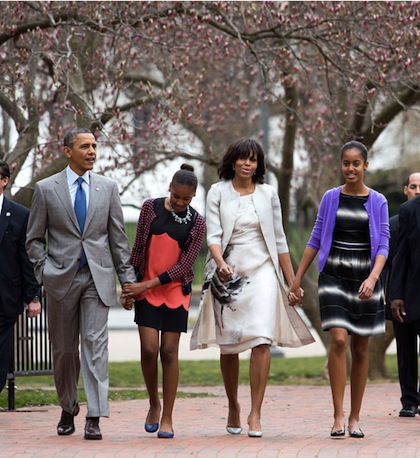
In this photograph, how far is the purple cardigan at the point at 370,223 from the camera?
27.3 ft

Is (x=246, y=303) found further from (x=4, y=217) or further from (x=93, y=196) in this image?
(x=4, y=217)

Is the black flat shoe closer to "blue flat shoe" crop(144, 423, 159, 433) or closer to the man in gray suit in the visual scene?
"blue flat shoe" crop(144, 423, 159, 433)

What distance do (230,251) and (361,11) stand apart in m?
6.34

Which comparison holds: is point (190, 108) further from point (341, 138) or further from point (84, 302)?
point (84, 302)

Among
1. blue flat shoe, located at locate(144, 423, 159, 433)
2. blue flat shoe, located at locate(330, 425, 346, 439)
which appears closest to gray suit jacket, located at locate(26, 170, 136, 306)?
blue flat shoe, located at locate(144, 423, 159, 433)

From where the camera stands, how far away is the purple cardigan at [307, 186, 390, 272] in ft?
27.3

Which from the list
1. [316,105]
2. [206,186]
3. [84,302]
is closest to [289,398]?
[84,302]

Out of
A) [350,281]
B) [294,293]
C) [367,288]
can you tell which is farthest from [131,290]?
[367,288]

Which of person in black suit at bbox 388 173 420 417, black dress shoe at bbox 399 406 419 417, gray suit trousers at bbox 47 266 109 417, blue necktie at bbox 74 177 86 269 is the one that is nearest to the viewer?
gray suit trousers at bbox 47 266 109 417

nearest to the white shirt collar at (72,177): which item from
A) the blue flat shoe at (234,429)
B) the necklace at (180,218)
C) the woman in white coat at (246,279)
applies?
the necklace at (180,218)

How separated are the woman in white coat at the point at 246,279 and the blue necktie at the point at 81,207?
85 centimetres

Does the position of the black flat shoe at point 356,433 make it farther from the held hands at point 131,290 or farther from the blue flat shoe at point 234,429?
the held hands at point 131,290

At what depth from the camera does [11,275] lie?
905cm

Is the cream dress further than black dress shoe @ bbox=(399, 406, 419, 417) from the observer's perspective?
No
